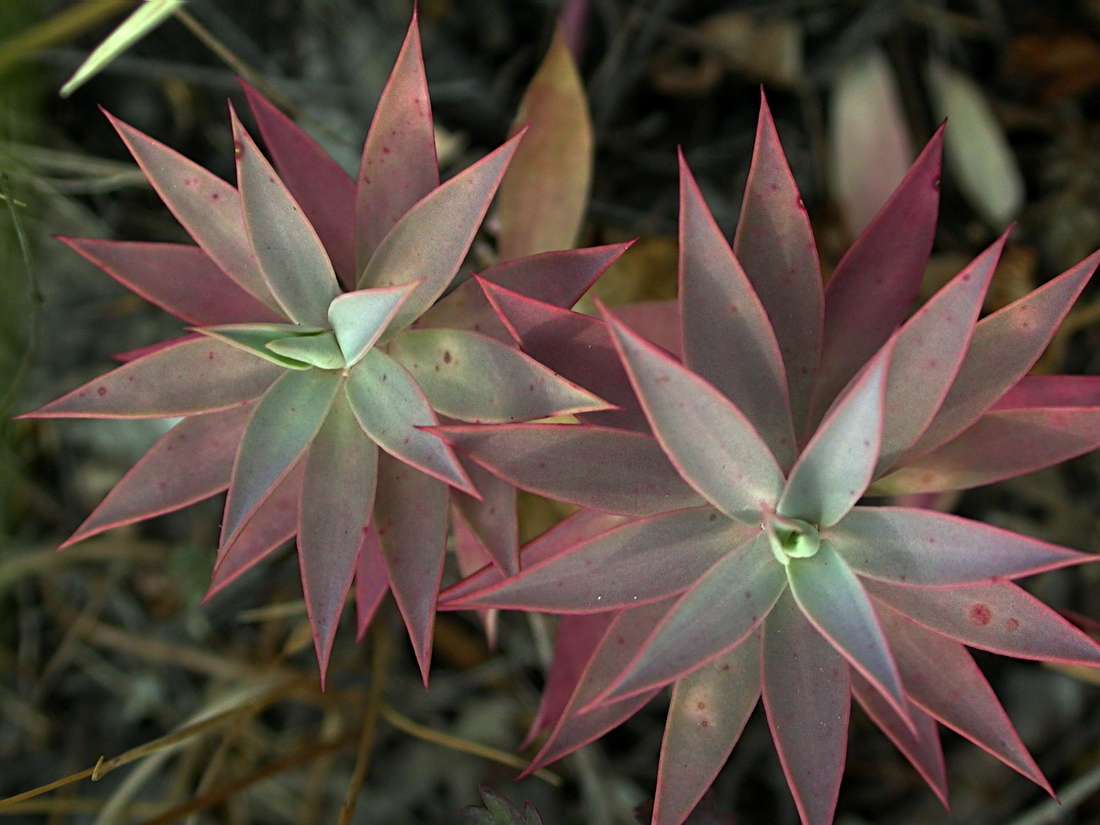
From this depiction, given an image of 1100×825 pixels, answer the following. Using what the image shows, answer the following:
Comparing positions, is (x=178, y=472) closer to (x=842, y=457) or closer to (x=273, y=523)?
(x=273, y=523)

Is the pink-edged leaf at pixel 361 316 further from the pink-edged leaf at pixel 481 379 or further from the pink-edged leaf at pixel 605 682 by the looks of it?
the pink-edged leaf at pixel 605 682

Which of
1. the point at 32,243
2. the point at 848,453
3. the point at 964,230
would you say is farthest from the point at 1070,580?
the point at 32,243

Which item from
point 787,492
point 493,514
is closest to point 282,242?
point 493,514

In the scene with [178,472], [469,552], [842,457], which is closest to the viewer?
[842,457]

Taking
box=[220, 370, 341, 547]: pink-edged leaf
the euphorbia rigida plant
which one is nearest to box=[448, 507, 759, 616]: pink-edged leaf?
the euphorbia rigida plant

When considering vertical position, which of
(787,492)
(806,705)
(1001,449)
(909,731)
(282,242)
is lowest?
(909,731)

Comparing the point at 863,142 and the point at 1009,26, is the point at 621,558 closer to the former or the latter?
the point at 863,142
